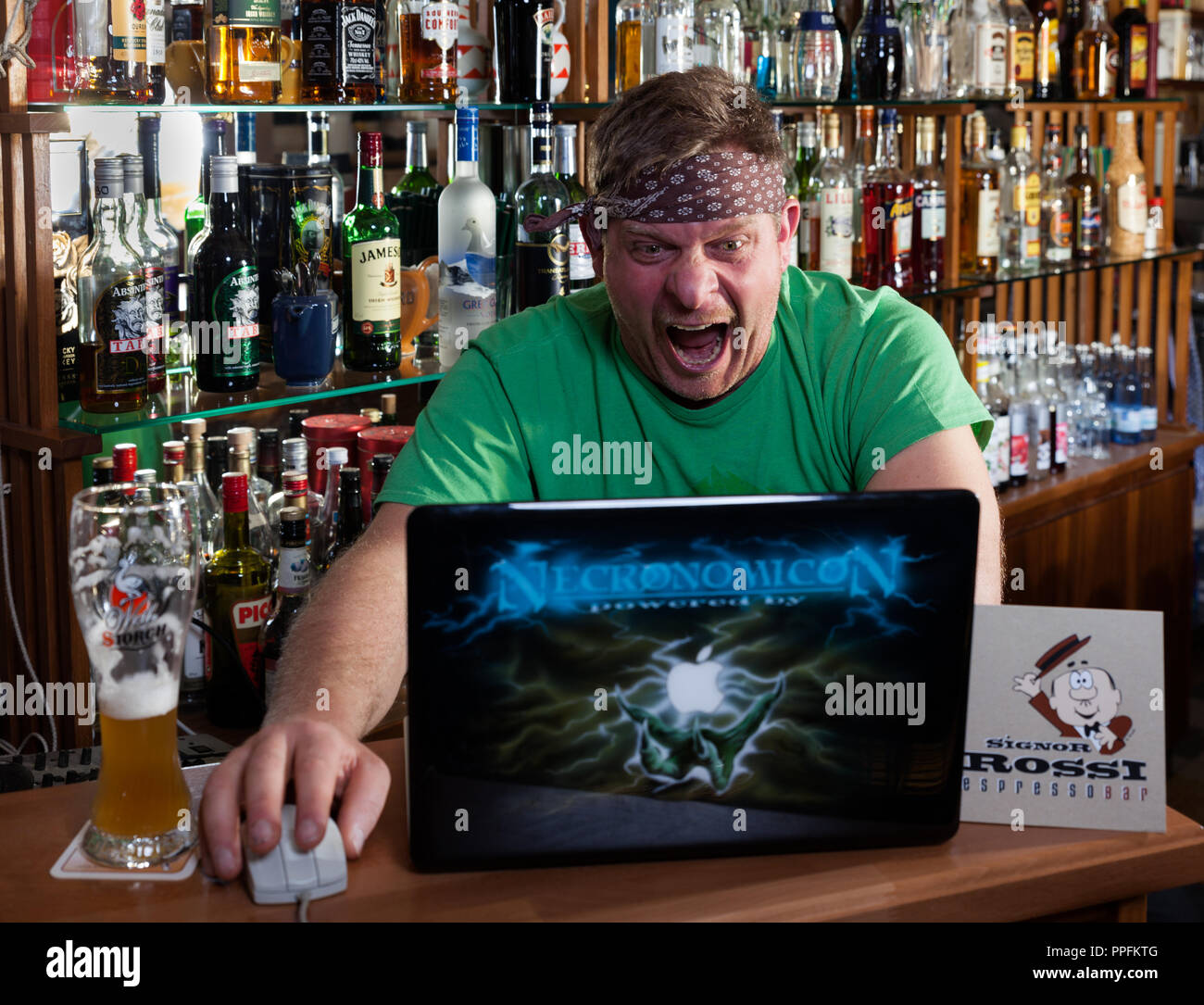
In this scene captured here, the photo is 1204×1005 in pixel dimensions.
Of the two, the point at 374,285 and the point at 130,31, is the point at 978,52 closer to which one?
the point at 374,285

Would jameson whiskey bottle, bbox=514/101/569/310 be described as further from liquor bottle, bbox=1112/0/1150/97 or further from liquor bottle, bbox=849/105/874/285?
liquor bottle, bbox=1112/0/1150/97

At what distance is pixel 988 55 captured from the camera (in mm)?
2727

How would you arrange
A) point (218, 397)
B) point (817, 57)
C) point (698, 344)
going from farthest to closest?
point (817, 57)
point (218, 397)
point (698, 344)

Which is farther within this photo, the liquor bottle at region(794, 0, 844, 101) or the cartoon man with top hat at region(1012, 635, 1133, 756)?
the liquor bottle at region(794, 0, 844, 101)

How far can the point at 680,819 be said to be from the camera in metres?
0.86

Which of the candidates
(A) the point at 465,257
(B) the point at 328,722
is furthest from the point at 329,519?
(B) the point at 328,722

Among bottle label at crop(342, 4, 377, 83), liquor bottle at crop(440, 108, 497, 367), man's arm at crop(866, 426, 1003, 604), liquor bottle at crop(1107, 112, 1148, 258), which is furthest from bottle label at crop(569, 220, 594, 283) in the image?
liquor bottle at crop(1107, 112, 1148, 258)

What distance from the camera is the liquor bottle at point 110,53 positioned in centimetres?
162

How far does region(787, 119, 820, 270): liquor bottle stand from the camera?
253cm

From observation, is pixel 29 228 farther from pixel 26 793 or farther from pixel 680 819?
pixel 680 819

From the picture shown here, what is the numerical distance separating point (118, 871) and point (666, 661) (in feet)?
1.25

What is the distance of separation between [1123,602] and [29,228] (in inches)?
103

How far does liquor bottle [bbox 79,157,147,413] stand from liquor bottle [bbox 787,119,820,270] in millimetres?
1264

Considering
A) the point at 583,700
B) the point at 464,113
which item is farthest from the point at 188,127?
the point at 583,700
